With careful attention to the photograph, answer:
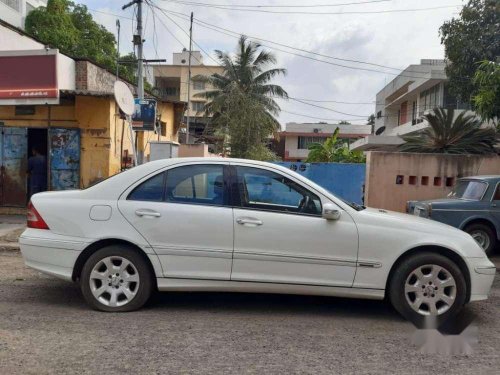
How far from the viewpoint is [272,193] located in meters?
5.01

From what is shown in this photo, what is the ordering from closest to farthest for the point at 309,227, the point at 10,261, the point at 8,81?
the point at 309,227 → the point at 10,261 → the point at 8,81

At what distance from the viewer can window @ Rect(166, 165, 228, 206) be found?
16.2 ft

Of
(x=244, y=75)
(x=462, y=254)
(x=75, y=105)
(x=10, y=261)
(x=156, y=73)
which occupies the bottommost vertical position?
(x=10, y=261)

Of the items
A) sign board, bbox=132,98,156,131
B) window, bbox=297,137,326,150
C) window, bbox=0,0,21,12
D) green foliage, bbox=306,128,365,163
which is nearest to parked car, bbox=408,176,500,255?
sign board, bbox=132,98,156,131

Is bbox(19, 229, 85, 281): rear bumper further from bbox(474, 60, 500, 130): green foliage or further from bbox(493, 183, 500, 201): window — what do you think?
bbox(474, 60, 500, 130): green foliage

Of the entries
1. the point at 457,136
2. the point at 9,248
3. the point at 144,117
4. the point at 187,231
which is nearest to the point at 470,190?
the point at 457,136

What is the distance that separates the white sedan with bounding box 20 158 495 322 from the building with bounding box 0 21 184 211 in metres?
6.78

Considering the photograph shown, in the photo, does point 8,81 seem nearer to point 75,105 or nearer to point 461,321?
point 75,105

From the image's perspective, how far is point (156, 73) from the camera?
2047 inches

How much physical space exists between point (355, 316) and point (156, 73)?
50.1 metres

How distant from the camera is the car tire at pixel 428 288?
4723 millimetres

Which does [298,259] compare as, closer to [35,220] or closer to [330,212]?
[330,212]

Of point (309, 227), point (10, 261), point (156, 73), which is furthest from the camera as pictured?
point (156, 73)

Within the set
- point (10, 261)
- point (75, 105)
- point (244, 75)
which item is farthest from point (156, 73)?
point (10, 261)
